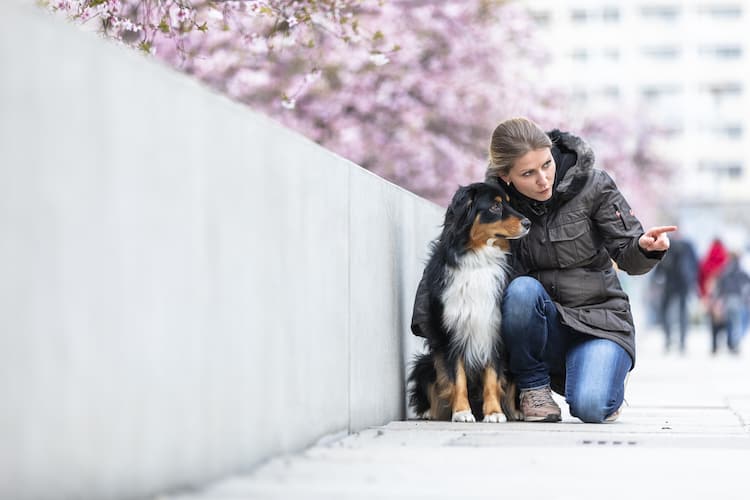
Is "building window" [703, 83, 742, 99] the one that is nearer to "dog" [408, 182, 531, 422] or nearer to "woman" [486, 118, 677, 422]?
"woman" [486, 118, 677, 422]

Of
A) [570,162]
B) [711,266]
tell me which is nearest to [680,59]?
[711,266]

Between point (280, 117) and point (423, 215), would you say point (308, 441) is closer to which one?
point (423, 215)

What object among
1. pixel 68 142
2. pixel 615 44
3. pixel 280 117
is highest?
pixel 615 44

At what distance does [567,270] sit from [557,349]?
16.9 inches

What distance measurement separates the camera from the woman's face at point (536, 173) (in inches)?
239

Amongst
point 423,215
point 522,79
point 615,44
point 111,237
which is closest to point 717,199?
point 615,44

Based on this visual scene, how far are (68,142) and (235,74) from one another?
38.9 feet

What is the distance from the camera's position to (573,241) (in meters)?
6.20

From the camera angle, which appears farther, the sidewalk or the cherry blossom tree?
the cherry blossom tree

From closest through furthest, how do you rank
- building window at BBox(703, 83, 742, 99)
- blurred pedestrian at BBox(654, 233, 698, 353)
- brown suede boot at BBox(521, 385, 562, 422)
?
brown suede boot at BBox(521, 385, 562, 422), blurred pedestrian at BBox(654, 233, 698, 353), building window at BBox(703, 83, 742, 99)

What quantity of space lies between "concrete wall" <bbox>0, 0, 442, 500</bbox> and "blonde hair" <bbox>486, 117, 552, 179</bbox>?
4.16ft

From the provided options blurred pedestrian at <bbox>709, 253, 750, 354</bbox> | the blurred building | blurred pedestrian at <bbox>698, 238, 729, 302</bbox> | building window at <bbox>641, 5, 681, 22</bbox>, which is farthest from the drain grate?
building window at <bbox>641, 5, 681, 22</bbox>

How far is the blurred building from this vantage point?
6938 cm

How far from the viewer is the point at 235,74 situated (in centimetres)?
1461
